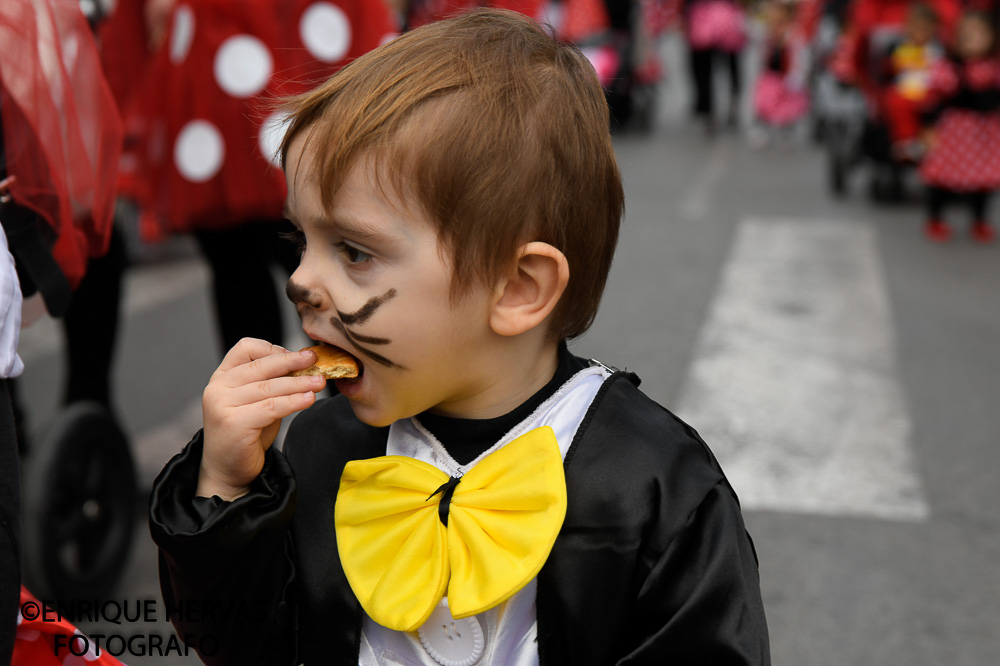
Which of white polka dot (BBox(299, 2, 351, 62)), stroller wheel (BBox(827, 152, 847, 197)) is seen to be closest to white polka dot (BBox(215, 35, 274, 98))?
white polka dot (BBox(299, 2, 351, 62))

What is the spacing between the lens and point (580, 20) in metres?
10.3

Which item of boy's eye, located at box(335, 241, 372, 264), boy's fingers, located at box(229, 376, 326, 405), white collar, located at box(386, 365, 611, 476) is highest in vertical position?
boy's eye, located at box(335, 241, 372, 264)

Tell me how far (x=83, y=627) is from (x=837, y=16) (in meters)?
9.93

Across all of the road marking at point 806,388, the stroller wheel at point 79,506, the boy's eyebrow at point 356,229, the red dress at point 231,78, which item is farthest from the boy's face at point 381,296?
the road marking at point 806,388

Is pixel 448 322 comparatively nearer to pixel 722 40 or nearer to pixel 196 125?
pixel 196 125

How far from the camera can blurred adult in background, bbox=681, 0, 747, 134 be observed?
10719mm

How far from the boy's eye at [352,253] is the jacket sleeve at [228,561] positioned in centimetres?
29

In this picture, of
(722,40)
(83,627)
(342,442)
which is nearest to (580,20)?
(722,40)

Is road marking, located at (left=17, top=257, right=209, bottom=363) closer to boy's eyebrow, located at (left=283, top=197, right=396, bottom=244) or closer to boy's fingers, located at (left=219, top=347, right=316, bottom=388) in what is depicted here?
boy's fingers, located at (left=219, top=347, right=316, bottom=388)

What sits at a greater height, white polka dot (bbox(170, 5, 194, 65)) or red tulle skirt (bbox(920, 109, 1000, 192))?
white polka dot (bbox(170, 5, 194, 65))

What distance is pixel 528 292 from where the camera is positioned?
1.26 metres

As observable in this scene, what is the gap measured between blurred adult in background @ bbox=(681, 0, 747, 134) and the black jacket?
9980 millimetres

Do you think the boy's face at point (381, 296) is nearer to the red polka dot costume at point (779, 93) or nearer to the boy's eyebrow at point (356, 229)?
the boy's eyebrow at point (356, 229)

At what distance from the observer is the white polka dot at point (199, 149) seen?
2803 mm
